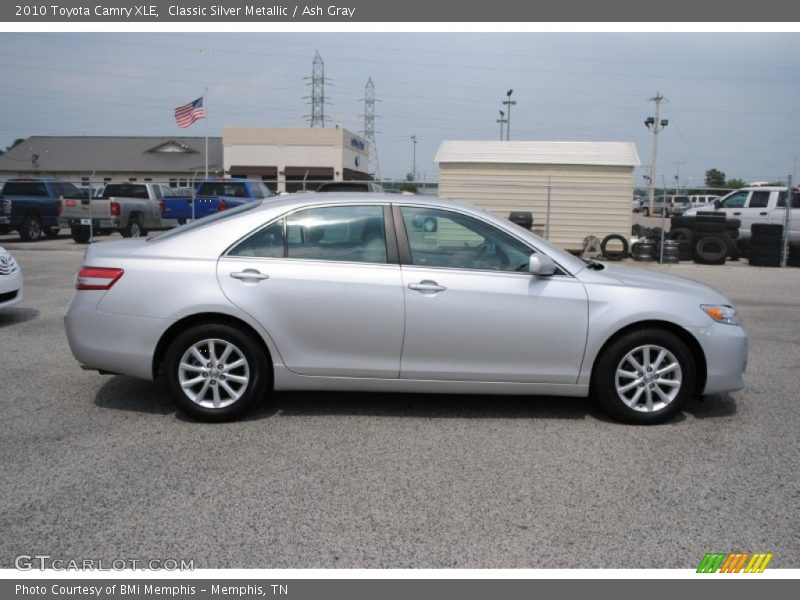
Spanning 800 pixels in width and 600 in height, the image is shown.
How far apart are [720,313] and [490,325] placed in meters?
1.70

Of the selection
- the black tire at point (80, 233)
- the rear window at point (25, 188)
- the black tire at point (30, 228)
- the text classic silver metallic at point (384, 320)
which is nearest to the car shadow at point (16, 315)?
the text classic silver metallic at point (384, 320)

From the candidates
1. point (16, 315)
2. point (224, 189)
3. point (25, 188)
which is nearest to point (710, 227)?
point (224, 189)

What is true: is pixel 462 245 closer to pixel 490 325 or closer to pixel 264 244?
pixel 490 325

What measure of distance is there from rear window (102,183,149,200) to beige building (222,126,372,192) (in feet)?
104

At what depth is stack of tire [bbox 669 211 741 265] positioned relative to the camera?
706 inches

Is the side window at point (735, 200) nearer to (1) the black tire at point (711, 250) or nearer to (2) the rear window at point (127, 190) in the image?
(1) the black tire at point (711, 250)

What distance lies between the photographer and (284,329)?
5.16 m

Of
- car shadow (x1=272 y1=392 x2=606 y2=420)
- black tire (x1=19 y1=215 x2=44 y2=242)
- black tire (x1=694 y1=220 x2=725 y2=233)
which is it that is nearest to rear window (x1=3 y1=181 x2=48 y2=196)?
black tire (x1=19 y1=215 x2=44 y2=242)

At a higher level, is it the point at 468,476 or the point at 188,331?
the point at 188,331

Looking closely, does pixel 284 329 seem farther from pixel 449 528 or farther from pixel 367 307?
pixel 449 528

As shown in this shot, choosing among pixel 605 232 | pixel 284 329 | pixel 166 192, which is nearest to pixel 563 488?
pixel 284 329
